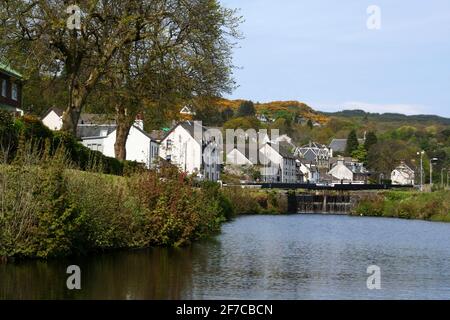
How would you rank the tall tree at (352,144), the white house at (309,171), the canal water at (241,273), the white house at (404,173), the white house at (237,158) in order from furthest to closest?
the tall tree at (352,144)
the white house at (309,171)
the white house at (404,173)
the white house at (237,158)
the canal water at (241,273)

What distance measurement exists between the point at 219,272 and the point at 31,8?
2221cm

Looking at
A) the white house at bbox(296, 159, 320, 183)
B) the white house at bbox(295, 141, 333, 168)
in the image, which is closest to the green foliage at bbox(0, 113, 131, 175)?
the white house at bbox(296, 159, 320, 183)

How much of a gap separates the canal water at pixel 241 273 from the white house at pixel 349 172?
141m

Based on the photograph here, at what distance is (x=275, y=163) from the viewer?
144 metres

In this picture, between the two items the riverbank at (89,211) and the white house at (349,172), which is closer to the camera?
the riverbank at (89,211)

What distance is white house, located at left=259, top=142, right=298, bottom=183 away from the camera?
139250 mm

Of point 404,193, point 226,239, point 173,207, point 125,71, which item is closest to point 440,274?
point 173,207

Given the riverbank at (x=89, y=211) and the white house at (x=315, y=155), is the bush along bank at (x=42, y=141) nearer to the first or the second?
the riverbank at (x=89, y=211)

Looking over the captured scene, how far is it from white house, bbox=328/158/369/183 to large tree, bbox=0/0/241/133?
437 ft

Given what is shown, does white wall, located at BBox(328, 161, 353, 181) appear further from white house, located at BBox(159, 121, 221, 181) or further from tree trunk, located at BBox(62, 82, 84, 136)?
tree trunk, located at BBox(62, 82, 84, 136)

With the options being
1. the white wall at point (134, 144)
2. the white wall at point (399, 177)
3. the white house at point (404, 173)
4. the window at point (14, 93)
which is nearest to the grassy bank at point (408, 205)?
the white wall at point (134, 144)

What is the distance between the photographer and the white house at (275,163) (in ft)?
457

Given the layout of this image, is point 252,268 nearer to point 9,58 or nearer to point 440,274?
point 440,274

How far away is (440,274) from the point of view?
25.6 meters
